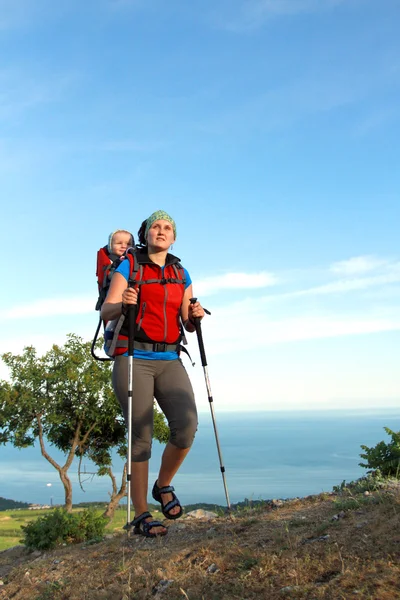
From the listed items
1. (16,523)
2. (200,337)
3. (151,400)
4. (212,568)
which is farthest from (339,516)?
(16,523)

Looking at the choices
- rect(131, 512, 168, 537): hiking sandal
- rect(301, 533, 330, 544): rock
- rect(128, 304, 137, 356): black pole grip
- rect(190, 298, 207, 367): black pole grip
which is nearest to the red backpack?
rect(128, 304, 137, 356): black pole grip

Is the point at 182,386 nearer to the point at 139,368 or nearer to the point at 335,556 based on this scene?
the point at 139,368

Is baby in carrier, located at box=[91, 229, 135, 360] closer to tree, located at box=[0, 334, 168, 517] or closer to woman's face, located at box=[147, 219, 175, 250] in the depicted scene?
woman's face, located at box=[147, 219, 175, 250]

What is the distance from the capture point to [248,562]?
16.1ft

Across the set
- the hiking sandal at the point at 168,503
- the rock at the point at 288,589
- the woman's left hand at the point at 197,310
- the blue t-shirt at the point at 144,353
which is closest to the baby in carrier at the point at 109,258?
the blue t-shirt at the point at 144,353

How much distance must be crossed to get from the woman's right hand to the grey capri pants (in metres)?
0.70

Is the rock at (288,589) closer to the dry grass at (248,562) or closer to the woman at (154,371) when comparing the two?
the dry grass at (248,562)

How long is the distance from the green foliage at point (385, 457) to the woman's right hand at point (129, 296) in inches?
166

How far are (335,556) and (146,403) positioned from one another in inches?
110

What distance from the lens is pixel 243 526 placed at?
6.36 m

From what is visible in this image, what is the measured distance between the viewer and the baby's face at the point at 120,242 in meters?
8.41

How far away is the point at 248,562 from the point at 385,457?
13.2ft

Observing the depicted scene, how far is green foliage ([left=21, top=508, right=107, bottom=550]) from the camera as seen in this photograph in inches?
345

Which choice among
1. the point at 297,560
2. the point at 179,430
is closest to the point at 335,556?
the point at 297,560
